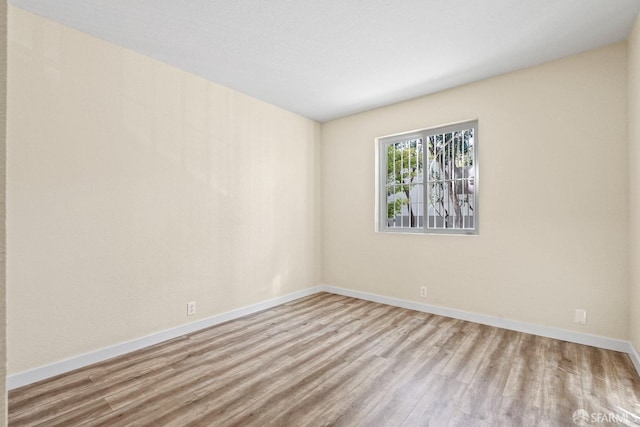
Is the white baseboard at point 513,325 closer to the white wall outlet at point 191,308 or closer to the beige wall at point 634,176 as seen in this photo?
the beige wall at point 634,176

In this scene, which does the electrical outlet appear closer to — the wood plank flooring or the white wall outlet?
the wood plank flooring

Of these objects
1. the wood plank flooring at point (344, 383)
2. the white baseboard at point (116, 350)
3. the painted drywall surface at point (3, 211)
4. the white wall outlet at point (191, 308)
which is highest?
the painted drywall surface at point (3, 211)

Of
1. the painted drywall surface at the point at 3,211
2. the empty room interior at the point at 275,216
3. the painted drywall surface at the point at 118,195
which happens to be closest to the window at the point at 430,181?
the empty room interior at the point at 275,216

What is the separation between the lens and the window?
3516mm

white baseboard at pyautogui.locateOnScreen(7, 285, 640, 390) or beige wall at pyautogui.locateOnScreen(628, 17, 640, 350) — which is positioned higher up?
beige wall at pyautogui.locateOnScreen(628, 17, 640, 350)

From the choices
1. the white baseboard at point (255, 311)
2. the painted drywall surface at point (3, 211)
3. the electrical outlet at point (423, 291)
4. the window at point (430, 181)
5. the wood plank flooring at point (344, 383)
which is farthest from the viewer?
the electrical outlet at point (423, 291)

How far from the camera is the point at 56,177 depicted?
2.29m

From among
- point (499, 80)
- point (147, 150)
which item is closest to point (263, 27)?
point (147, 150)

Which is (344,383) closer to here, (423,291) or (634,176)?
(423,291)

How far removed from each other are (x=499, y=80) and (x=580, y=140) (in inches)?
39.5

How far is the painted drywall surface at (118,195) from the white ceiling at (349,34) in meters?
0.30

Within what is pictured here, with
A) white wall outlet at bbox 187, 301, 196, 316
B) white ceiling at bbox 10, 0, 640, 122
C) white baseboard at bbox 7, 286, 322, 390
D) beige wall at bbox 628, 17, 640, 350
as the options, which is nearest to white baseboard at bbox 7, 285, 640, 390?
white baseboard at bbox 7, 286, 322, 390

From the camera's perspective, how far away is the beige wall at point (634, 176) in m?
2.28

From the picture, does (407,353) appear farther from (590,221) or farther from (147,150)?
(147,150)
